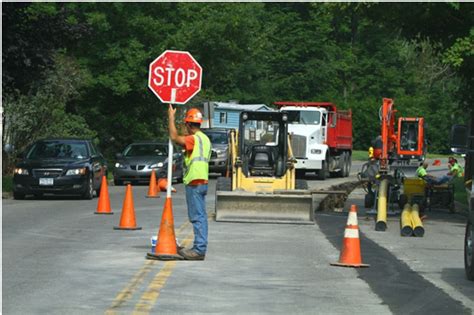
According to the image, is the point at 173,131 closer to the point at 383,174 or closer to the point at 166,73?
the point at 383,174

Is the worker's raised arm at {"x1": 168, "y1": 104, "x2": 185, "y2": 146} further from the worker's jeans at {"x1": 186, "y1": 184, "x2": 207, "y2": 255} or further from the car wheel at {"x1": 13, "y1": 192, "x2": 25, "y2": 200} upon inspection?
the car wheel at {"x1": 13, "y1": 192, "x2": 25, "y2": 200}

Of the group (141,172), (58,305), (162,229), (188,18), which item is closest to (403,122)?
(188,18)

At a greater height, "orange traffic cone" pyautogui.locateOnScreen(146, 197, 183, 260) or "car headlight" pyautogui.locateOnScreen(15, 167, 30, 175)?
"car headlight" pyautogui.locateOnScreen(15, 167, 30, 175)

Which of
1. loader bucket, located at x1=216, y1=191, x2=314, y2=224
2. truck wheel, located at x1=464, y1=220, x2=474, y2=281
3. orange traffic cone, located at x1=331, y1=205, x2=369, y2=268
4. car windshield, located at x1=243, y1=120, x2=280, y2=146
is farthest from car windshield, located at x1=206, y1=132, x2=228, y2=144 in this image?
truck wheel, located at x1=464, y1=220, x2=474, y2=281

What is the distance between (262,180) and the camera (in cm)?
2677

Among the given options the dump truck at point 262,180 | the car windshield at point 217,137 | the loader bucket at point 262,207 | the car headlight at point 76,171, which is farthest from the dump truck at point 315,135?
the loader bucket at point 262,207

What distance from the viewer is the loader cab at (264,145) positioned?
90.4 feet

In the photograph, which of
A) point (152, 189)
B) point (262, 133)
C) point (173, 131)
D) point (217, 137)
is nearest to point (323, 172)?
point (217, 137)

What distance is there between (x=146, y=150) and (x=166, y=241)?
25597 millimetres

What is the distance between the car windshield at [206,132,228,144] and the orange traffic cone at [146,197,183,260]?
3119 cm

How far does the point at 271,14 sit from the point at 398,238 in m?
75.5

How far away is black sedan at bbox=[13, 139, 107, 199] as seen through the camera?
2880cm

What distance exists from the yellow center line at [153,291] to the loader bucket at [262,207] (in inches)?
332

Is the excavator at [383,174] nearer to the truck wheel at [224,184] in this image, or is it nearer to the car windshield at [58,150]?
the truck wheel at [224,184]
